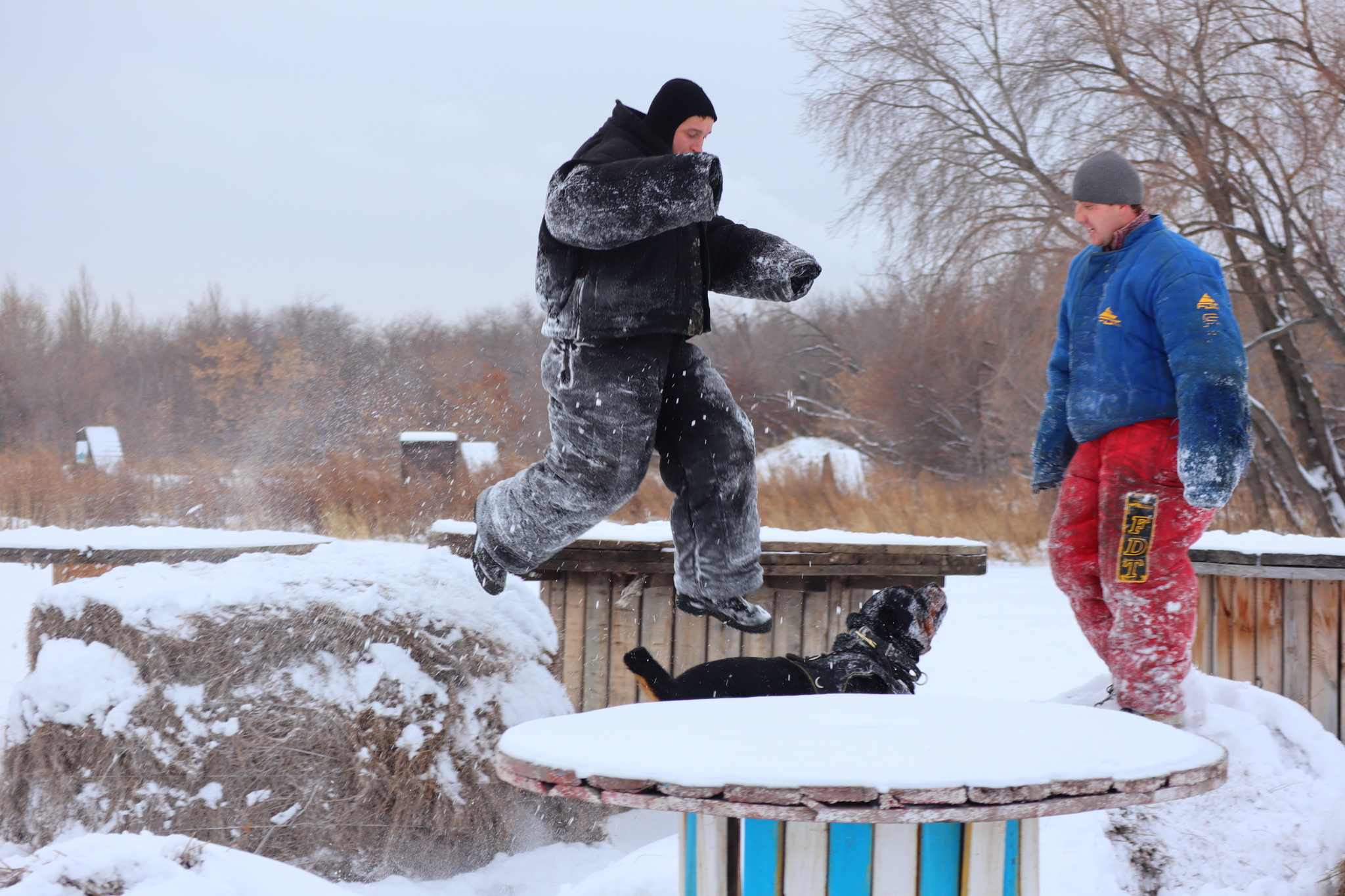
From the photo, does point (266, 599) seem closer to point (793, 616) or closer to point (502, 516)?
point (502, 516)

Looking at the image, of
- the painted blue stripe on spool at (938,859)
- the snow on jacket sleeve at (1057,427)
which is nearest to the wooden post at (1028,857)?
the painted blue stripe on spool at (938,859)

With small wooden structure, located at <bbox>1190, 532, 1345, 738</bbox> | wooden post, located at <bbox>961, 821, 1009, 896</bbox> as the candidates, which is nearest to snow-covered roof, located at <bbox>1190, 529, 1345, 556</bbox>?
small wooden structure, located at <bbox>1190, 532, 1345, 738</bbox>

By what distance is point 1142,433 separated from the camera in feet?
8.68

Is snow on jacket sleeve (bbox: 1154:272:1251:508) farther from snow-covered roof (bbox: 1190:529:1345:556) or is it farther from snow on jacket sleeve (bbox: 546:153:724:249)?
snow on jacket sleeve (bbox: 546:153:724:249)

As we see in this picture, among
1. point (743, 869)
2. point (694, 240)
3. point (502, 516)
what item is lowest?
point (743, 869)

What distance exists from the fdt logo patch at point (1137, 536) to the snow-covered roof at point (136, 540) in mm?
3216

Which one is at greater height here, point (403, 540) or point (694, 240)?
point (694, 240)

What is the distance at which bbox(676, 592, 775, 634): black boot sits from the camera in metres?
2.67

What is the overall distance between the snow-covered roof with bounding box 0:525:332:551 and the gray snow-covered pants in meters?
2.22

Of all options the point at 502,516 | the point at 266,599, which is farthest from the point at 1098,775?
the point at 266,599

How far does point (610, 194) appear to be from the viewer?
228cm

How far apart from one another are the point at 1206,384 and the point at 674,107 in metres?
1.41

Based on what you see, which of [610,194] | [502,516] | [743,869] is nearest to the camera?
[743,869]

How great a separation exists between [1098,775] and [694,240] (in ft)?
5.22
